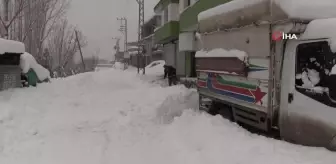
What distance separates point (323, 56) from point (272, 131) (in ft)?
6.08

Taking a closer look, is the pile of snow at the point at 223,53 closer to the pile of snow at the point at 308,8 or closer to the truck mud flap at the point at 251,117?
the truck mud flap at the point at 251,117

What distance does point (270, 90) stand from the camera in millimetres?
6344

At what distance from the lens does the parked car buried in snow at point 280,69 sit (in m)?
5.33

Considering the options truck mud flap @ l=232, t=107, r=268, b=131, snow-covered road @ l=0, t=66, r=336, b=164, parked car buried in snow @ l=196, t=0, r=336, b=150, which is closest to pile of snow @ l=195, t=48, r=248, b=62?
parked car buried in snow @ l=196, t=0, r=336, b=150

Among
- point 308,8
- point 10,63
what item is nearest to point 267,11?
point 308,8

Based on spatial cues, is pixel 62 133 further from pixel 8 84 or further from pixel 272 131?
pixel 8 84

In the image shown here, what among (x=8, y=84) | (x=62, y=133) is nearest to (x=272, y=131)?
(x=62, y=133)

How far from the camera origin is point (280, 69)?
6184 millimetres

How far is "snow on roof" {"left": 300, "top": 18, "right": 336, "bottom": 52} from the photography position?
5230mm

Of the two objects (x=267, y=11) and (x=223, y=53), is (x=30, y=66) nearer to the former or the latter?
(x=223, y=53)

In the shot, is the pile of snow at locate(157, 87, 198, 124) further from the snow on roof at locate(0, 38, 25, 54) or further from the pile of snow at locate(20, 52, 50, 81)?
the pile of snow at locate(20, 52, 50, 81)

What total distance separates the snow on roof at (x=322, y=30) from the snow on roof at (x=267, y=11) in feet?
0.64

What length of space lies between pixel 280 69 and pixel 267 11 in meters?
1.09

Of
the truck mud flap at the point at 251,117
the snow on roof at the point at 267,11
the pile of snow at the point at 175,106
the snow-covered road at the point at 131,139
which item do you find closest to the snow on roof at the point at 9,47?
the snow-covered road at the point at 131,139
